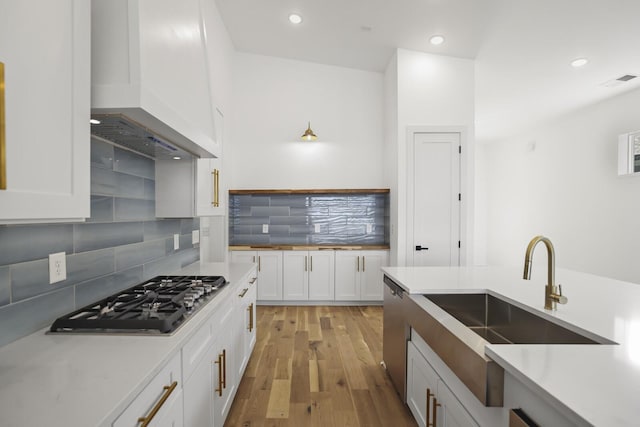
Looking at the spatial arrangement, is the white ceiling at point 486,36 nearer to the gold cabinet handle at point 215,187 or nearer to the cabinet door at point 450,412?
the gold cabinet handle at point 215,187

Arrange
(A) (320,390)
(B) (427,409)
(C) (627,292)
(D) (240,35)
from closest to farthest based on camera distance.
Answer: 1. (B) (427,409)
2. (C) (627,292)
3. (A) (320,390)
4. (D) (240,35)

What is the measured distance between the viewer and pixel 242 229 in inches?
181

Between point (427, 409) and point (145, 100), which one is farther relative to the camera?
point (427, 409)

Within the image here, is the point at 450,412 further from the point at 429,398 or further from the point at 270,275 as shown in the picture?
the point at 270,275

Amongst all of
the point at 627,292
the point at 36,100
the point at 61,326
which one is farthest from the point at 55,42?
the point at 627,292

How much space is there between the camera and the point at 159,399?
96 centimetres

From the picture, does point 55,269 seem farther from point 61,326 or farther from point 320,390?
point 320,390

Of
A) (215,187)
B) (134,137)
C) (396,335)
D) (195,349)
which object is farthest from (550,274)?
(215,187)

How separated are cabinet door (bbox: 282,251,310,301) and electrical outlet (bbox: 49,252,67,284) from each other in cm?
297

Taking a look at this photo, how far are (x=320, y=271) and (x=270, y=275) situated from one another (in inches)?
27.0

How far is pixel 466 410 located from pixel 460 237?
115 inches

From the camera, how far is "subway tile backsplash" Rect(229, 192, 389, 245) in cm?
459

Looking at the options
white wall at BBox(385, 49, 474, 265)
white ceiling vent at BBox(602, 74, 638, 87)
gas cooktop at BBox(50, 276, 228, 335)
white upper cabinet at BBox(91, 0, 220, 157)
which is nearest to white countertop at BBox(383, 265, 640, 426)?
gas cooktop at BBox(50, 276, 228, 335)

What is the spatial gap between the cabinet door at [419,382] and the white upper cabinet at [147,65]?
1.68m
